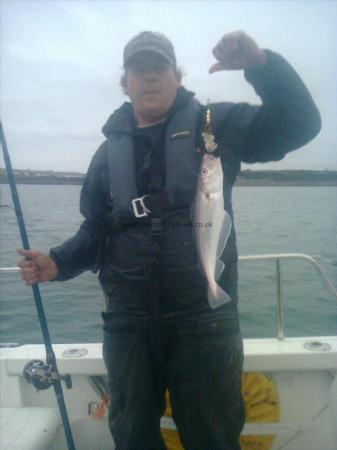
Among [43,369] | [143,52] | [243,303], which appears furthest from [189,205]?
[243,303]

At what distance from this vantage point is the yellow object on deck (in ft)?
10.6

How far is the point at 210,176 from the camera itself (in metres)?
2.40

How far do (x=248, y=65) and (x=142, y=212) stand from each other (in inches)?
41.1

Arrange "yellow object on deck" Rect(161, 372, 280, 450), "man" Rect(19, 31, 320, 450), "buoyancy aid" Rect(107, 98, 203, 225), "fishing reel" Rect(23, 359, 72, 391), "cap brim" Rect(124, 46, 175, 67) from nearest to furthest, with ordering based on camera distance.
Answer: "man" Rect(19, 31, 320, 450) → "buoyancy aid" Rect(107, 98, 203, 225) → "cap brim" Rect(124, 46, 175, 67) → "fishing reel" Rect(23, 359, 72, 391) → "yellow object on deck" Rect(161, 372, 280, 450)

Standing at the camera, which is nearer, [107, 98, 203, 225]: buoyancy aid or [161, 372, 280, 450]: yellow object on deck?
[107, 98, 203, 225]: buoyancy aid

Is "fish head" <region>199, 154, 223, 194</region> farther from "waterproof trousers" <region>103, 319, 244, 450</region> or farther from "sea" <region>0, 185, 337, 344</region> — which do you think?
"sea" <region>0, 185, 337, 344</region>

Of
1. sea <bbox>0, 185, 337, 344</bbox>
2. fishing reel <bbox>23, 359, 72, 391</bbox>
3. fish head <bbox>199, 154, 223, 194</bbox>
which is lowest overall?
sea <bbox>0, 185, 337, 344</bbox>

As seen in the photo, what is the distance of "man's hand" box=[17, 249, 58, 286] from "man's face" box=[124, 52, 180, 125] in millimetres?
1182

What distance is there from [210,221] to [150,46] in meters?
1.23

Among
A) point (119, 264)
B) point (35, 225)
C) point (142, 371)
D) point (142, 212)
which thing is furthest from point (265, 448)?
point (35, 225)

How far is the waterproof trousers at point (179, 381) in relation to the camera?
244 centimetres

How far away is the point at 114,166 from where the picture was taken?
276 cm

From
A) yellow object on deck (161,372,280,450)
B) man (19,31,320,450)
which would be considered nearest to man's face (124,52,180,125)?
man (19,31,320,450)

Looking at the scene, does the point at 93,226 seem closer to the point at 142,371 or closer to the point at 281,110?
the point at 142,371
